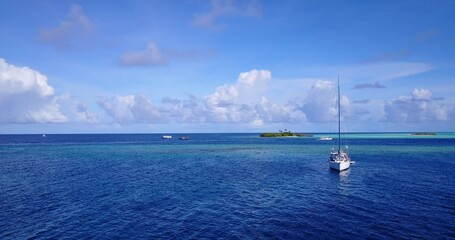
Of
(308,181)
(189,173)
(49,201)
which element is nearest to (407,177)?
(308,181)

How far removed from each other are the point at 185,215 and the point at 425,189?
3567 centimetres

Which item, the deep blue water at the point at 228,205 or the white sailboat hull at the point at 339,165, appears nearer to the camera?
the deep blue water at the point at 228,205

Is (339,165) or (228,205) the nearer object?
(228,205)

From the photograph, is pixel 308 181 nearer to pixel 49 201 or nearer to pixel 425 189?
pixel 425 189

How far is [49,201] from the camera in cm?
3934

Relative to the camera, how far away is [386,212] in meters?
34.0

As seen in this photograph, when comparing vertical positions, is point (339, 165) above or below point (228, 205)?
above

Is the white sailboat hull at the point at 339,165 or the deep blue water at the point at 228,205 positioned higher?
the white sailboat hull at the point at 339,165

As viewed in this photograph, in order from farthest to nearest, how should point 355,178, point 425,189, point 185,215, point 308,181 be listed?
point 355,178 < point 308,181 < point 425,189 < point 185,215

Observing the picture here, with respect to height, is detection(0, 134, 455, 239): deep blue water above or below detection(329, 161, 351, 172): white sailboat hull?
below

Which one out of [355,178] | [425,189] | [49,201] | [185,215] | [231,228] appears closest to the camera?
[231,228]

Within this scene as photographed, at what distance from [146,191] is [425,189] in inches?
1592

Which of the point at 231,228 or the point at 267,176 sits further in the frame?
the point at 267,176

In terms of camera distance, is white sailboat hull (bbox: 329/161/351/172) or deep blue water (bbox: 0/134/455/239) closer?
deep blue water (bbox: 0/134/455/239)
